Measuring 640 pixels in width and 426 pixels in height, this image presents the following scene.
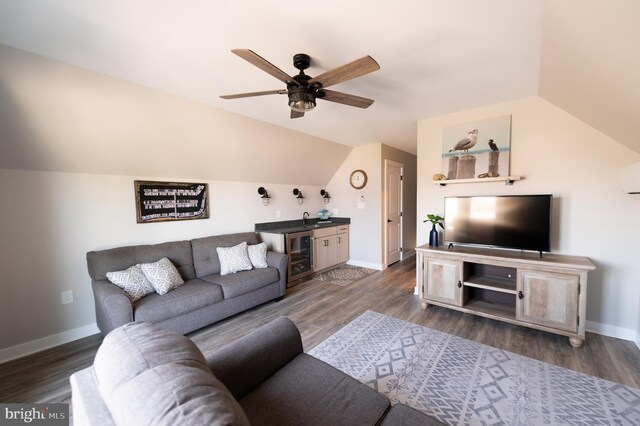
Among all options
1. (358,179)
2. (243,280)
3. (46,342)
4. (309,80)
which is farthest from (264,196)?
(46,342)

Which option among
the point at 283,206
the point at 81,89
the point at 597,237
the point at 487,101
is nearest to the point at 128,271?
the point at 81,89

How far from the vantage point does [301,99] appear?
1895 millimetres

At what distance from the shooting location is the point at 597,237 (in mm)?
2580

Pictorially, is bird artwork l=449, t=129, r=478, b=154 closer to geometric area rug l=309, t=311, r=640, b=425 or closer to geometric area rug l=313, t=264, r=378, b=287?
geometric area rug l=309, t=311, r=640, b=425

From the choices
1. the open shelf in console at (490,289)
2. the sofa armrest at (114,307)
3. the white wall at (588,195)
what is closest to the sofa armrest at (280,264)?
the sofa armrest at (114,307)

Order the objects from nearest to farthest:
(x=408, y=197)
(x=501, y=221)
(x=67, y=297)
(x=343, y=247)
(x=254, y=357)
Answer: (x=254, y=357) → (x=67, y=297) → (x=501, y=221) → (x=343, y=247) → (x=408, y=197)

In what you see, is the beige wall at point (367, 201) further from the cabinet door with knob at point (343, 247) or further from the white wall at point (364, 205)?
the cabinet door with knob at point (343, 247)

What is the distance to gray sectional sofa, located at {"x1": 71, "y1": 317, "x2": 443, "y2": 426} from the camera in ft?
2.20

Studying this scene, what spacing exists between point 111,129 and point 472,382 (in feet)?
12.7

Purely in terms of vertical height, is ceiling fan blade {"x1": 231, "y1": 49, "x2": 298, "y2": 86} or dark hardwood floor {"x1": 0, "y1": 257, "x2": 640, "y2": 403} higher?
ceiling fan blade {"x1": 231, "y1": 49, "x2": 298, "y2": 86}

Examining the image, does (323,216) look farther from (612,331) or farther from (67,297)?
(612,331)

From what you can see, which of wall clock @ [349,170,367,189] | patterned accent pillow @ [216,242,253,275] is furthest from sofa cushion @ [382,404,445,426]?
wall clock @ [349,170,367,189]

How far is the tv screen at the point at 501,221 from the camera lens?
2613mm

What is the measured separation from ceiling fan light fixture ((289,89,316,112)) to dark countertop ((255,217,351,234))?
7.79 ft
